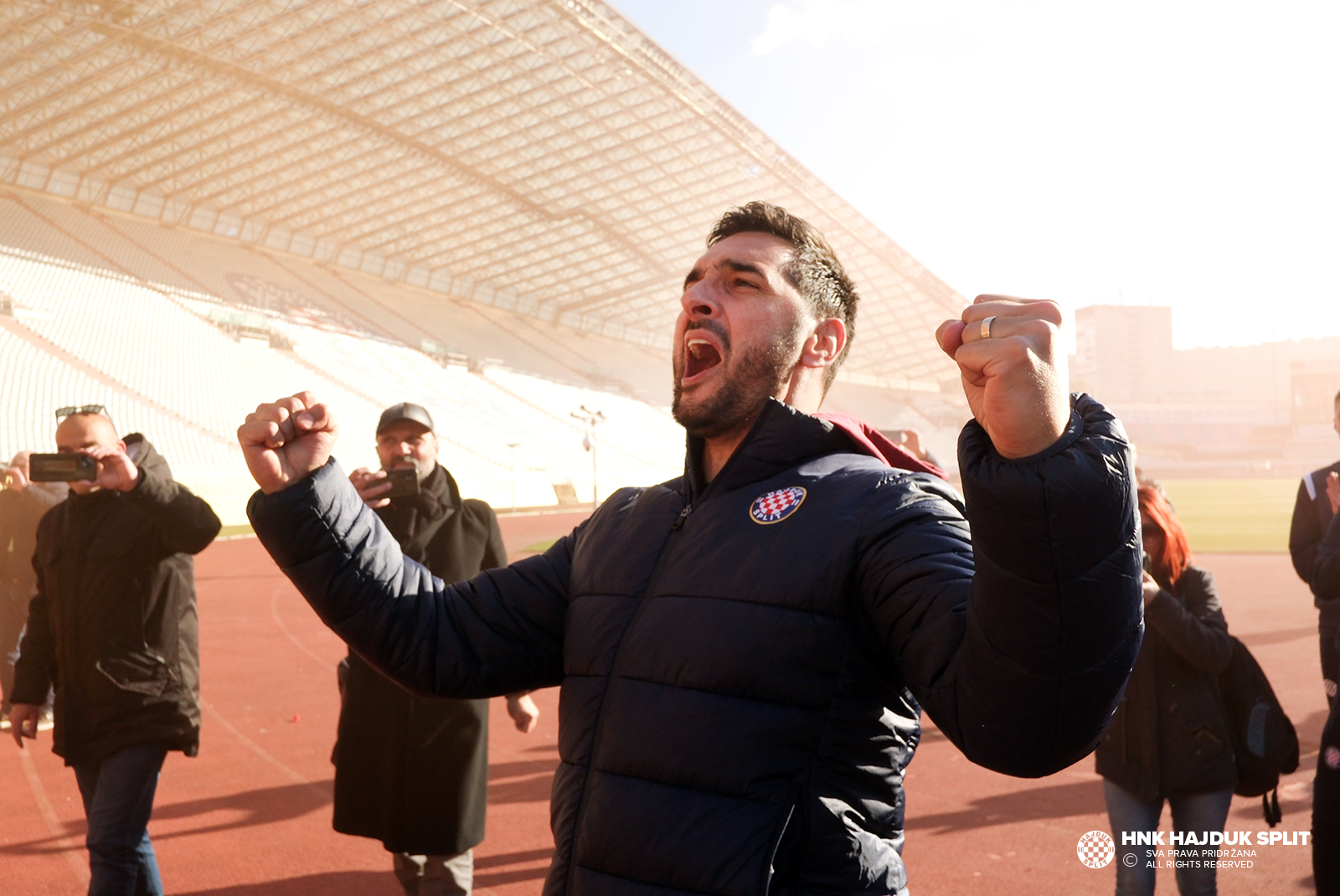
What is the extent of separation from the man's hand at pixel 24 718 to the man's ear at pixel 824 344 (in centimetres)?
389

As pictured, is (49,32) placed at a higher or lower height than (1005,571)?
higher

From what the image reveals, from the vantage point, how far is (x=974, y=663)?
48.3 inches

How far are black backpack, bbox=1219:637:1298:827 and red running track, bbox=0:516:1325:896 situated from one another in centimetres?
158

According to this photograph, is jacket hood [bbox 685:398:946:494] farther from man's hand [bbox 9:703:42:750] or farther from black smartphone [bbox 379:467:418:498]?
man's hand [bbox 9:703:42:750]

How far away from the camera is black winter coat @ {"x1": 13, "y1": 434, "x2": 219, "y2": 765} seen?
3.80 meters

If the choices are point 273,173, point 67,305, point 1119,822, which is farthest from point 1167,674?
point 273,173

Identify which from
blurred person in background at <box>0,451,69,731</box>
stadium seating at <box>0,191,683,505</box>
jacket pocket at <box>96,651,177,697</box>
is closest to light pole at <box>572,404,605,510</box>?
stadium seating at <box>0,191,683,505</box>

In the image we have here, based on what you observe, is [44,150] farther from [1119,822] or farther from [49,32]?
[1119,822]

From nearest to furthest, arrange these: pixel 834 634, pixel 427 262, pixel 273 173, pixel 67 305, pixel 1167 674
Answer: pixel 834 634 < pixel 1167 674 < pixel 67 305 < pixel 273 173 < pixel 427 262

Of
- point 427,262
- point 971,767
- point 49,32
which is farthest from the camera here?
point 427,262

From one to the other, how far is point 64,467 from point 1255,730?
4.55 m

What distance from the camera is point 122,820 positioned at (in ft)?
12.1

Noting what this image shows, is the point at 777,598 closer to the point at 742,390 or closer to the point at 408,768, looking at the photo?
the point at 742,390

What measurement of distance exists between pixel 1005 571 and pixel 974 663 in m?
0.14
